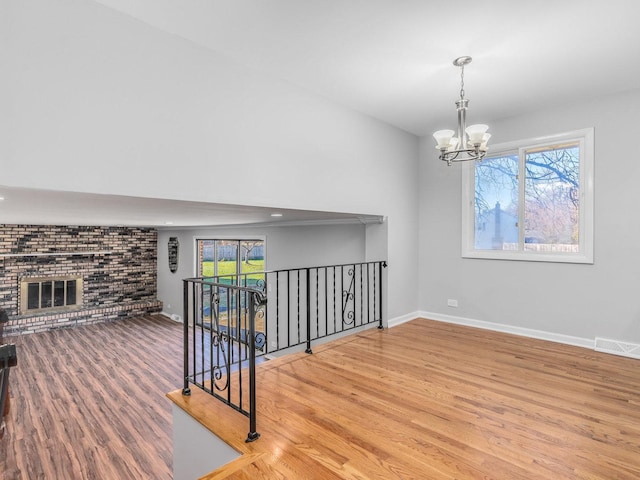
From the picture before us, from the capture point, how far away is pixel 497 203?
4.48 metres

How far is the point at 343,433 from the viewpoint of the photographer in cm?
215

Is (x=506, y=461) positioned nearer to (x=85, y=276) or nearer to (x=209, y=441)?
(x=209, y=441)

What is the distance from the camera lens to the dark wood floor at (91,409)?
3168 millimetres

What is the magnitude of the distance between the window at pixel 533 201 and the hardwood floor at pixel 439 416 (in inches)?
48.3

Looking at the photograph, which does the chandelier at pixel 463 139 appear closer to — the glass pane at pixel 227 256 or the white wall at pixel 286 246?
the white wall at pixel 286 246

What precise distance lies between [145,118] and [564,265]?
14.5ft

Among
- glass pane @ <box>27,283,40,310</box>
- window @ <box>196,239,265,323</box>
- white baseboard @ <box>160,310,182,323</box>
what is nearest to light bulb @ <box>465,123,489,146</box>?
window @ <box>196,239,265,323</box>

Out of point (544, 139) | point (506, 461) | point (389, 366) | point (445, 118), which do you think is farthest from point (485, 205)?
point (506, 461)

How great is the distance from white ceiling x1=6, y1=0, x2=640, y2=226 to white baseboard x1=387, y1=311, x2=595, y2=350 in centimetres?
266

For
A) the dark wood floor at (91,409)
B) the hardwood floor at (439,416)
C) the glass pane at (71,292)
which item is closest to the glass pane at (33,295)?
the glass pane at (71,292)

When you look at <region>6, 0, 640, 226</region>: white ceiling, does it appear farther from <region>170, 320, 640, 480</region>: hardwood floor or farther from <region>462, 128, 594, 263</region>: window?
<region>170, 320, 640, 480</region>: hardwood floor

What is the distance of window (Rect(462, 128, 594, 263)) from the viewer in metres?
3.81

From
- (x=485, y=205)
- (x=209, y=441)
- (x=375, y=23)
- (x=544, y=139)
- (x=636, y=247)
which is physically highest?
(x=375, y=23)

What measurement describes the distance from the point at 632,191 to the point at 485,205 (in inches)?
57.4
